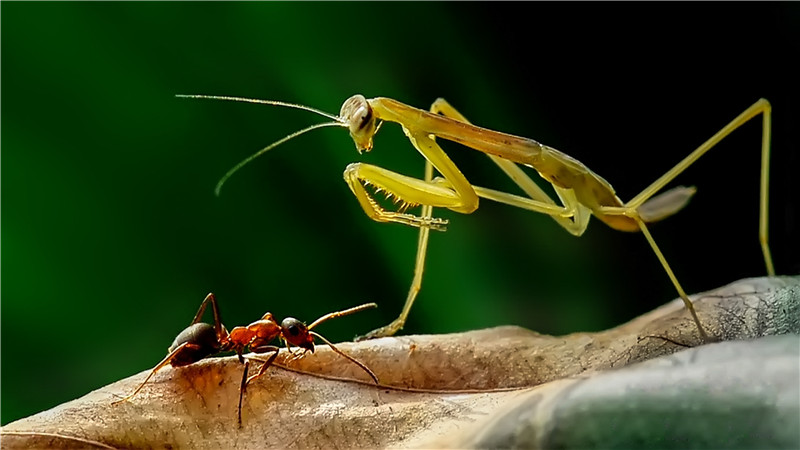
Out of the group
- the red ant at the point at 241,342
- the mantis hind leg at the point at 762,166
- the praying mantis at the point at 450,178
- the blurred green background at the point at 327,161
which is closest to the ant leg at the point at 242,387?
the red ant at the point at 241,342

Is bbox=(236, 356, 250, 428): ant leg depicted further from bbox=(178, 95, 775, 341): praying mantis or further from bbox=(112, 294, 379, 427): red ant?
bbox=(178, 95, 775, 341): praying mantis

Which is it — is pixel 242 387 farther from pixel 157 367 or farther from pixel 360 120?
pixel 360 120

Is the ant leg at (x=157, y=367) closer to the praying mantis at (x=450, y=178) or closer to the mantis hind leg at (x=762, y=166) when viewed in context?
the praying mantis at (x=450, y=178)

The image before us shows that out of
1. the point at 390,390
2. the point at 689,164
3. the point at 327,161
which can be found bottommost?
the point at 390,390

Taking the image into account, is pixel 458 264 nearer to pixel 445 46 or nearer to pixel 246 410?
pixel 445 46

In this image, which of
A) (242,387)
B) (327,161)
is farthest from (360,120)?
(327,161)
